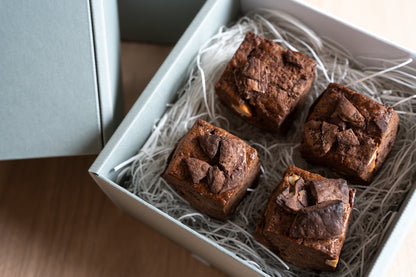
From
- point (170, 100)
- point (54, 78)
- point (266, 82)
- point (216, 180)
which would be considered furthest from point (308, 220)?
point (54, 78)

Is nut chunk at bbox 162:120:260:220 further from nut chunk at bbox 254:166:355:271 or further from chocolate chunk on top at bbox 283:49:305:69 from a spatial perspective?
chocolate chunk on top at bbox 283:49:305:69

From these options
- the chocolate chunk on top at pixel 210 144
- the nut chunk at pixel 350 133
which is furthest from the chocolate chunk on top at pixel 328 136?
the chocolate chunk on top at pixel 210 144

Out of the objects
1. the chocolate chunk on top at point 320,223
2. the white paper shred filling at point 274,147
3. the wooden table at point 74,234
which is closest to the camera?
the chocolate chunk on top at point 320,223

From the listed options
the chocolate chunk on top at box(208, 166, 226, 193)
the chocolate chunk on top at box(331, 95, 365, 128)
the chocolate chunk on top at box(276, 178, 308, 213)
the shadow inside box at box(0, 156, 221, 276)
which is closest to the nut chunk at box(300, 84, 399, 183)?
the chocolate chunk on top at box(331, 95, 365, 128)

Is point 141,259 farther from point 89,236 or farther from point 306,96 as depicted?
point 306,96

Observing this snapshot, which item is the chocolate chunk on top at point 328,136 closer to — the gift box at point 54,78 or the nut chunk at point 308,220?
the nut chunk at point 308,220

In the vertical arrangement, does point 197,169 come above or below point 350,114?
below

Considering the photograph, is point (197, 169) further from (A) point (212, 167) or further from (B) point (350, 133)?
(B) point (350, 133)
